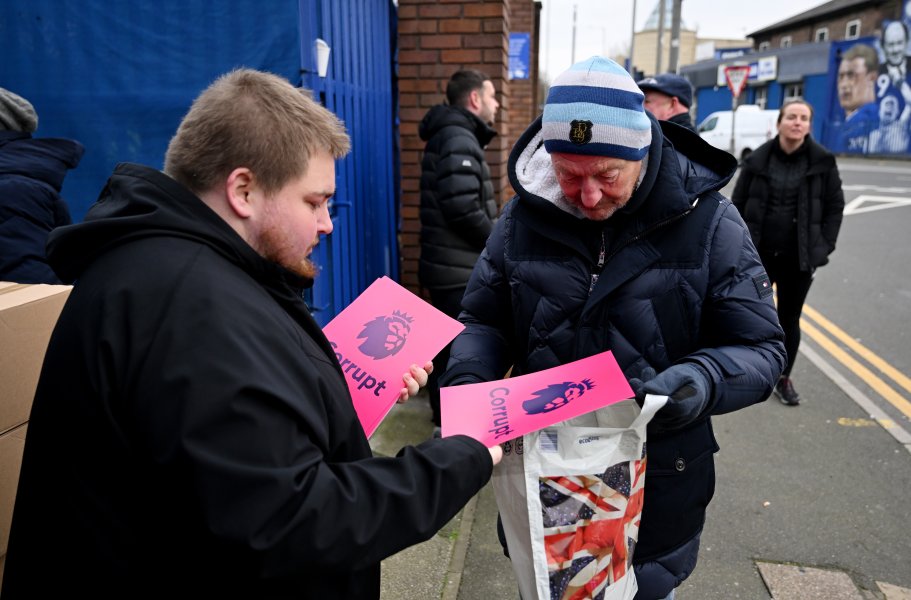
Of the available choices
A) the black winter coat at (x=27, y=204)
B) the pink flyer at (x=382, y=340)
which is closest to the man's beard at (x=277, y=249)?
the pink flyer at (x=382, y=340)

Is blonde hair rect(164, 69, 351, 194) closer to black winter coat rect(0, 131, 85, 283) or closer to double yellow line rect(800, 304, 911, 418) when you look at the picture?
black winter coat rect(0, 131, 85, 283)

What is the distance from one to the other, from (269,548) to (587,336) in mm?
1062

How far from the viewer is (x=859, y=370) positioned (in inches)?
227

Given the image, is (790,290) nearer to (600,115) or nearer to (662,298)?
(662,298)

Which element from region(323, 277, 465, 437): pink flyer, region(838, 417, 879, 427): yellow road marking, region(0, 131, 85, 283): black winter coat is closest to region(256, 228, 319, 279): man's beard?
region(323, 277, 465, 437): pink flyer

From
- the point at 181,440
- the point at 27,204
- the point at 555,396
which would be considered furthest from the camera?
the point at 27,204

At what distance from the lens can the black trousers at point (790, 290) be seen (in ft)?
15.9

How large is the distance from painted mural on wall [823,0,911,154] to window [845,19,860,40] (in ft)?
26.6

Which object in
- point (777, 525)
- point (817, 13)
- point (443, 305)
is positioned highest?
point (817, 13)

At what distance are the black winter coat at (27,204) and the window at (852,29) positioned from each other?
45845 mm

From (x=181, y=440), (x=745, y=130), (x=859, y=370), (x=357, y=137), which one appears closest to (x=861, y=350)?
(x=859, y=370)

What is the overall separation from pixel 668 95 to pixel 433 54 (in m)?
1.82

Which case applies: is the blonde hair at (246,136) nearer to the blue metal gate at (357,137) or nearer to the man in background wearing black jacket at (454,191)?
the blue metal gate at (357,137)

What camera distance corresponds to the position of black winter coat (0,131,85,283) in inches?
108
